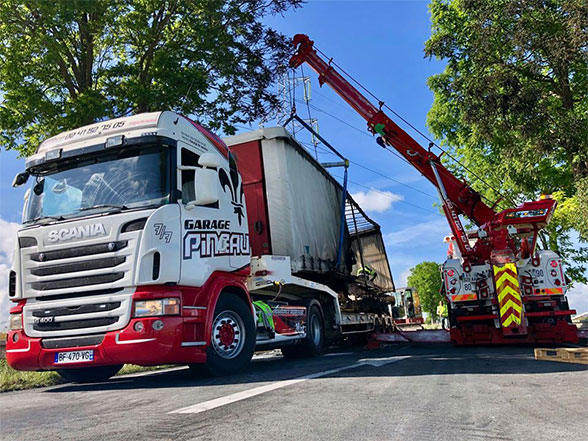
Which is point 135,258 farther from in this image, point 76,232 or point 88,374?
point 88,374

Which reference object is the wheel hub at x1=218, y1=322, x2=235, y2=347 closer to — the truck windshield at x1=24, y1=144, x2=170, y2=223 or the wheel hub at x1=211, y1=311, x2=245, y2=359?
the wheel hub at x1=211, y1=311, x2=245, y2=359

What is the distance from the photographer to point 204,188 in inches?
248

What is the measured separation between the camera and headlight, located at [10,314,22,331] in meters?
6.21

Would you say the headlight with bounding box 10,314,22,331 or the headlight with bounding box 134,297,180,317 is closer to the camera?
the headlight with bounding box 134,297,180,317

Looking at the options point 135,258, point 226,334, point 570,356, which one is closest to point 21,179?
point 135,258

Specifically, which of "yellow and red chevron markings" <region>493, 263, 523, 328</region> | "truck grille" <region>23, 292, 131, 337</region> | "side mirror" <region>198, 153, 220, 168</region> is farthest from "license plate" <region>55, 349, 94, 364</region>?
"yellow and red chevron markings" <region>493, 263, 523, 328</region>

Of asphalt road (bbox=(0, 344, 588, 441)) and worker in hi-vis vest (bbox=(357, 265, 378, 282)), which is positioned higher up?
worker in hi-vis vest (bbox=(357, 265, 378, 282))

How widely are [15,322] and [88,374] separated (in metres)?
1.58

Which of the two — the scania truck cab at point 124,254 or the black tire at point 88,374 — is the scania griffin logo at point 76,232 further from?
the black tire at point 88,374

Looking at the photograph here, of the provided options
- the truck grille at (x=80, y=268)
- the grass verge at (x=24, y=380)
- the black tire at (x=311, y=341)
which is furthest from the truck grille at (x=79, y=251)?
the black tire at (x=311, y=341)

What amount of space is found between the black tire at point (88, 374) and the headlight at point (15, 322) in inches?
47.6

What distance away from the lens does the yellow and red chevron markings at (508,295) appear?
1002 centimetres

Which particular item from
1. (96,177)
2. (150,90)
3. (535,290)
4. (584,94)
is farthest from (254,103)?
(584,94)

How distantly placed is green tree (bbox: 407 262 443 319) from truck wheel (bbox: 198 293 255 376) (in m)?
54.2
